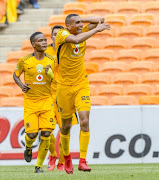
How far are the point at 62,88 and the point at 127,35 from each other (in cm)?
655

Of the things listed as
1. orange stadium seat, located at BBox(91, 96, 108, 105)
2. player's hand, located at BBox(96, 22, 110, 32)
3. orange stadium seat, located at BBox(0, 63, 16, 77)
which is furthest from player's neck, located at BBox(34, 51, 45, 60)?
orange stadium seat, located at BBox(0, 63, 16, 77)

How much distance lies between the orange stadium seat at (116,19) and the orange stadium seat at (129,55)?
131 cm

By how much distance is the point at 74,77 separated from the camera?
9.38 metres

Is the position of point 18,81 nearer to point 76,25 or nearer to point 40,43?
point 40,43

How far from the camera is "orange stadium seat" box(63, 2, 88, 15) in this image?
17.0m

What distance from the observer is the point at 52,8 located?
1848 centimetres

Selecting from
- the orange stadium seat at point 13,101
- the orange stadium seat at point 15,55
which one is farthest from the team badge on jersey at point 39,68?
the orange stadium seat at point 15,55

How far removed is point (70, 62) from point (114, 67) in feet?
17.6

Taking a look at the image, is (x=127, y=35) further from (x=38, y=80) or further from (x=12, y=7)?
(x=38, y=80)

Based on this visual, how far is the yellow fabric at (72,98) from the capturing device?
929 centimetres

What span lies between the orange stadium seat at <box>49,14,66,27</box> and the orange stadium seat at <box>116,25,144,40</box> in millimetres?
1571

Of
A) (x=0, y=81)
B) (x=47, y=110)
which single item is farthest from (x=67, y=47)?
(x=0, y=81)

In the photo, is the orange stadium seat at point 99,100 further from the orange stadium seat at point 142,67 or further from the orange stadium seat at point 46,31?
the orange stadium seat at point 46,31

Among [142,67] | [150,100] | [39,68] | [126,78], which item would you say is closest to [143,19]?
[142,67]
